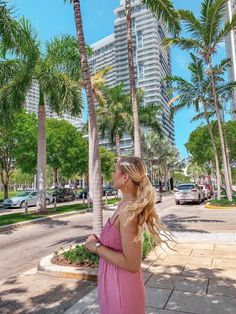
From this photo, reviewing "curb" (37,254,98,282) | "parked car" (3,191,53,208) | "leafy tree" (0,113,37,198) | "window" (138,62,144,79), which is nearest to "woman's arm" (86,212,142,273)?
"curb" (37,254,98,282)

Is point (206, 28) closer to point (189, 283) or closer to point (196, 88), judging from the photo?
point (196, 88)

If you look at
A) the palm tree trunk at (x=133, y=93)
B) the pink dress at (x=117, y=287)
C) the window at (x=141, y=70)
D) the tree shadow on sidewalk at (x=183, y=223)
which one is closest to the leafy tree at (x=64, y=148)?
the tree shadow on sidewalk at (x=183, y=223)

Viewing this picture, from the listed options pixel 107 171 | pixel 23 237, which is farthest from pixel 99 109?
pixel 107 171

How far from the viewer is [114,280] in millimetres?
2232

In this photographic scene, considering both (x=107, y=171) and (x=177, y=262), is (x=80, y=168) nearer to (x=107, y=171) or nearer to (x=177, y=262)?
(x=107, y=171)

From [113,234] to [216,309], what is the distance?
3.01 m

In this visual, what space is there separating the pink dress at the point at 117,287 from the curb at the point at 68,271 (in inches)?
149

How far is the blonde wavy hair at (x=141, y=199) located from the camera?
2.22m

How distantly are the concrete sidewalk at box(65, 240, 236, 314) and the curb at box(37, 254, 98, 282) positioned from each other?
0.60 m

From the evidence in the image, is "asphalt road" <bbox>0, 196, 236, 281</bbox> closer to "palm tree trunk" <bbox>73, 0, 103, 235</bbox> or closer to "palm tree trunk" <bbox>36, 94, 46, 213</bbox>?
"palm tree trunk" <bbox>73, 0, 103, 235</bbox>

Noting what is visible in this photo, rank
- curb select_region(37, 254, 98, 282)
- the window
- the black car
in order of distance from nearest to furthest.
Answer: curb select_region(37, 254, 98, 282)
the black car
the window

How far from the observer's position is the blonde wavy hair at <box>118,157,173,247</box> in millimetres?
2223

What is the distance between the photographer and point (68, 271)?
6188 millimetres

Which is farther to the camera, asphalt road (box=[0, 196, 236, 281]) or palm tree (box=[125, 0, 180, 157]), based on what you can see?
palm tree (box=[125, 0, 180, 157])
